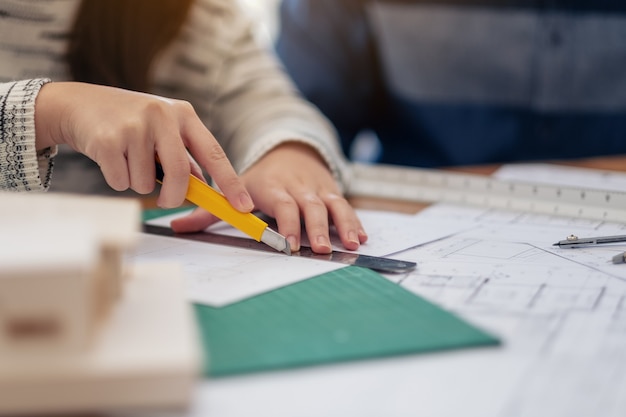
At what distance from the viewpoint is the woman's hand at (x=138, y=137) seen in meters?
0.59

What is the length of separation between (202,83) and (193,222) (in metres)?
0.42

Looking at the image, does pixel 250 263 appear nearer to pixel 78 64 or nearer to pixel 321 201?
pixel 321 201

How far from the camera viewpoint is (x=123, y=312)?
0.37 metres

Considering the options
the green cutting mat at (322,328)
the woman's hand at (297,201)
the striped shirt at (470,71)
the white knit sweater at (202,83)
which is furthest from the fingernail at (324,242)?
the striped shirt at (470,71)

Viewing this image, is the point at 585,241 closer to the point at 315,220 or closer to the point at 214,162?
the point at 315,220

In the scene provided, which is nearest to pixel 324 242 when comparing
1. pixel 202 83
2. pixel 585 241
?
pixel 585 241

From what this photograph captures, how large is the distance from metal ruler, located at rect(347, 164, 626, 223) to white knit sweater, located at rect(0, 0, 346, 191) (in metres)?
0.06

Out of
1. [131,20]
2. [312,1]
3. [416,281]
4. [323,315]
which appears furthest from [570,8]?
[323,315]

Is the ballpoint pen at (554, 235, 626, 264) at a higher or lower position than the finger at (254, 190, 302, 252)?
higher

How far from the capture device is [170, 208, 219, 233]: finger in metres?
0.68

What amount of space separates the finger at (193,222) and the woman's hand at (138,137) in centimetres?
7

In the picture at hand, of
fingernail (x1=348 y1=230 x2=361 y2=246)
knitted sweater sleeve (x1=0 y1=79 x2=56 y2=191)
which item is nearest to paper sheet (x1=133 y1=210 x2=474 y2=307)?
fingernail (x1=348 y1=230 x2=361 y2=246)

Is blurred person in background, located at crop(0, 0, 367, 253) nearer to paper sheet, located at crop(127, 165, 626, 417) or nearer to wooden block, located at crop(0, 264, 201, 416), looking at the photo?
paper sheet, located at crop(127, 165, 626, 417)

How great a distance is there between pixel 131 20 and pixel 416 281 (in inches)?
23.7
